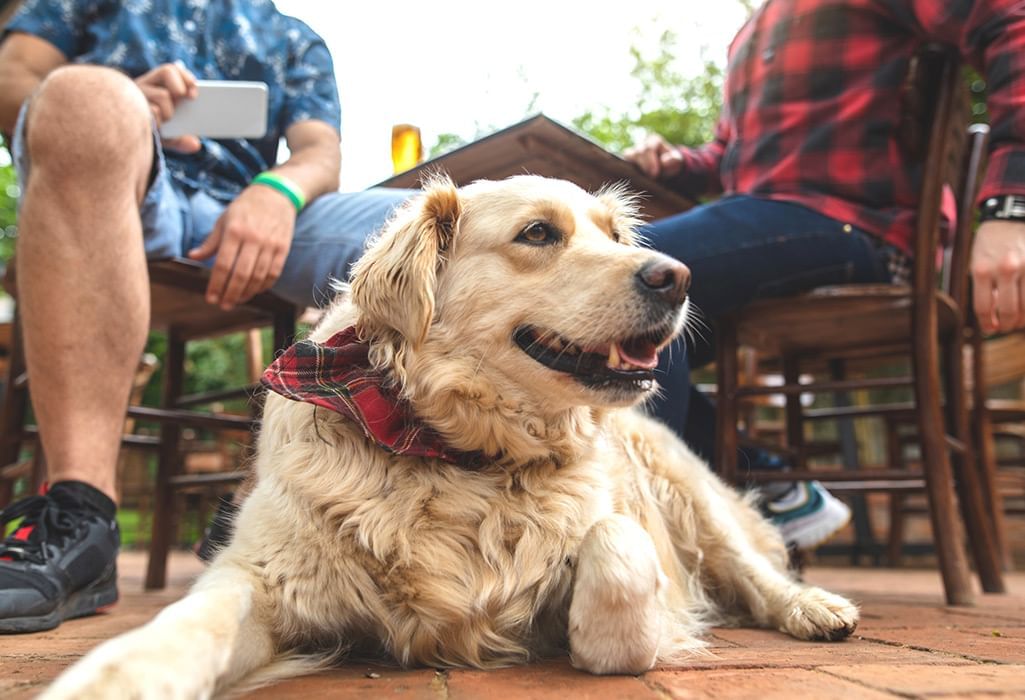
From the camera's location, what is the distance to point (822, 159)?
9.64 ft

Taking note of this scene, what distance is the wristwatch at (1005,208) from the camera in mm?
2295

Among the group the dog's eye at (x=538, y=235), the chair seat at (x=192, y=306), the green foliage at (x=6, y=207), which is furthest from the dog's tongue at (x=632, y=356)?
the green foliage at (x=6, y=207)

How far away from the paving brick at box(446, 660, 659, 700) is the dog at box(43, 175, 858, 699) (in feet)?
0.16

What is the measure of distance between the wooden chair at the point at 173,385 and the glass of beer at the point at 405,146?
0.75 meters

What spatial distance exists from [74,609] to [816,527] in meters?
2.46

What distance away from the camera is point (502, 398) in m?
1.71

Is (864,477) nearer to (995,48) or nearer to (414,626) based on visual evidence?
(995,48)

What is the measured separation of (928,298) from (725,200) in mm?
754

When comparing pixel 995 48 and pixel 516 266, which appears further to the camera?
pixel 995 48

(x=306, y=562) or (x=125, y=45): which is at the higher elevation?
(x=125, y=45)

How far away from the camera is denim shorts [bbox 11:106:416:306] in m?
2.54

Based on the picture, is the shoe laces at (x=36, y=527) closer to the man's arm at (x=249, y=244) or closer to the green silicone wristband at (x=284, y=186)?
the man's arm at (x=249, y=244)

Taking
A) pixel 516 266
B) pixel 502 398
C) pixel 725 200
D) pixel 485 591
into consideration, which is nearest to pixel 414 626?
pixel 485 591

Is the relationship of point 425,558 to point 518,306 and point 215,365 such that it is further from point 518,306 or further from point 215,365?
point 215,365
